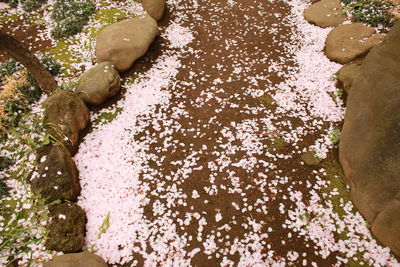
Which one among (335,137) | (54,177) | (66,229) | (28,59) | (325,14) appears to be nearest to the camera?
(66,229)

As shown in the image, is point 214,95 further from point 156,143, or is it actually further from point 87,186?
point 87,186

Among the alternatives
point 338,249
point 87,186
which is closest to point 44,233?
point 87,186

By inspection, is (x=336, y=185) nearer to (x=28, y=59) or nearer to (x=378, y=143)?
(x=378, y=143)

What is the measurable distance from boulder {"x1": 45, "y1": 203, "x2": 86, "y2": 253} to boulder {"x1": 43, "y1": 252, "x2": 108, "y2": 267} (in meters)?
0.36

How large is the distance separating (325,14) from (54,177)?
10208mm

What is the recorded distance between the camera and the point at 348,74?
670 centimetres

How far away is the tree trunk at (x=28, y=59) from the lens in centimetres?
558

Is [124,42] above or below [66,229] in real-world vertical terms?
above

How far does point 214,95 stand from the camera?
730 cm

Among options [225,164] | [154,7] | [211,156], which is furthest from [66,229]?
[154,7]

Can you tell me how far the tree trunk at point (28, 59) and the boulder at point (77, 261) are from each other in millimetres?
4680

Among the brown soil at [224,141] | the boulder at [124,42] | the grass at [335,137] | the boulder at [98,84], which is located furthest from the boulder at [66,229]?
the grass at [335,137]

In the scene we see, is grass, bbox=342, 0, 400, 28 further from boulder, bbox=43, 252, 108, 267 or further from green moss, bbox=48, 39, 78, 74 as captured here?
boulder, bbox=43, 252, 108, 267

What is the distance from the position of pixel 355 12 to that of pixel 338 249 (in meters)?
8.28
